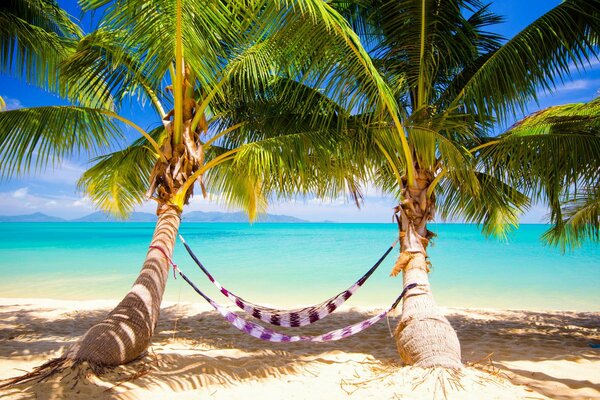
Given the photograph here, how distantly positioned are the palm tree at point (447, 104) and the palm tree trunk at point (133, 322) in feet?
5.75

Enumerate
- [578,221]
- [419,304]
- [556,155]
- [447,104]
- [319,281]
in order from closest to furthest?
[419,304] < [556,155] < [447,104] < [578,221] < [319,281]

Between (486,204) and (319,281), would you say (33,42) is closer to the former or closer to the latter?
(486,204)

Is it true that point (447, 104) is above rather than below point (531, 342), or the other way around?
above

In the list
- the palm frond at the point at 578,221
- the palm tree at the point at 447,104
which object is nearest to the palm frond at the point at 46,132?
the palm tree at the point at 447,104

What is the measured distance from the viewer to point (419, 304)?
269cm

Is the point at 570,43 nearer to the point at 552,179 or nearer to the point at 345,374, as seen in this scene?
the point at 552,179

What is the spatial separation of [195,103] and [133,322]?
189 cm

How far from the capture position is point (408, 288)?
9.36ft

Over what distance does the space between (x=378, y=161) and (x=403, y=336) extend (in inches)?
58.5

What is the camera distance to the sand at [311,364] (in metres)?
2.07

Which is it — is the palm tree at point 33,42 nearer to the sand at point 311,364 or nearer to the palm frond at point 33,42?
the palm frond at point 33,42

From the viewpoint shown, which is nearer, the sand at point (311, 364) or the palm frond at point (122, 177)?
the sand at point (311, 364)

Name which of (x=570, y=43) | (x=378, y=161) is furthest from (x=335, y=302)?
(x=570, y=43)

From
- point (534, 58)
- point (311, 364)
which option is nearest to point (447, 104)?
point (534, 58)
